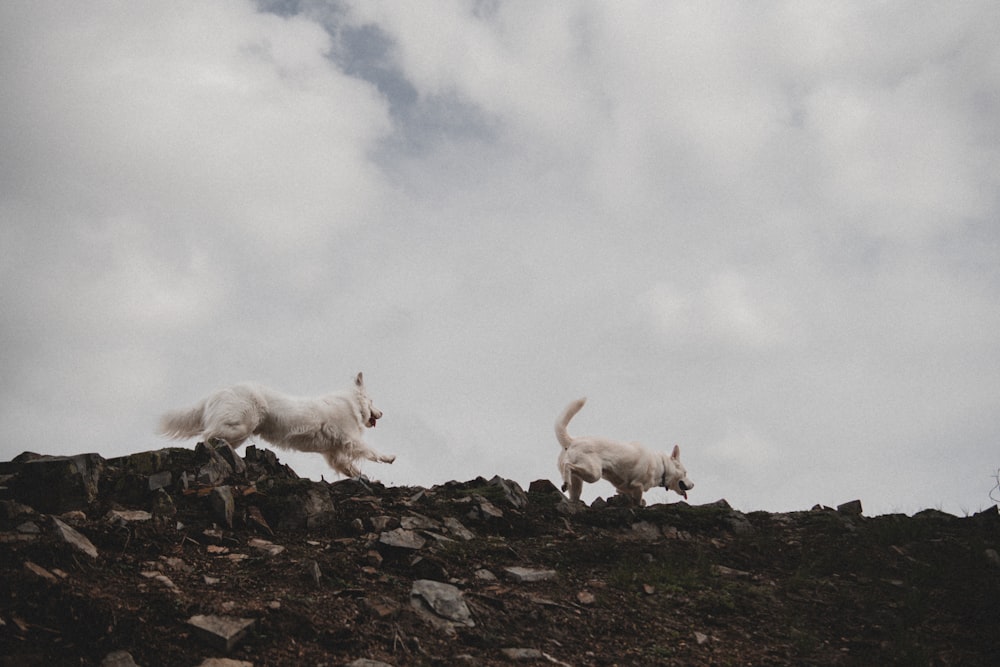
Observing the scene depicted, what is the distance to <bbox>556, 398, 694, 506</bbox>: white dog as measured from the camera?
37.9ft

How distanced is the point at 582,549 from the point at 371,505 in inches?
94.2

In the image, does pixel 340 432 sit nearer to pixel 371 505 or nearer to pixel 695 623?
A: pixel 371 505

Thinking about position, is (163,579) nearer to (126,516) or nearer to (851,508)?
(126,516)

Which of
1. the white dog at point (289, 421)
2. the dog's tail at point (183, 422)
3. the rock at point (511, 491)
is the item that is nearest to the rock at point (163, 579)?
the rock at point (511, 491)

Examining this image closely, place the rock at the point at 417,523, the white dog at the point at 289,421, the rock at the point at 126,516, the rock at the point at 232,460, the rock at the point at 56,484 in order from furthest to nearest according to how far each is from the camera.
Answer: the white dog at the point at 289,421 → the rock at the point at 232,460 → the rock at the point at 417,523 → the rock at the point at 56,484 → the rock at the point at 126,516

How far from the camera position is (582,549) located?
7648 mm

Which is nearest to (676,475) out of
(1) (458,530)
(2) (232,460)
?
(1) (458,530)

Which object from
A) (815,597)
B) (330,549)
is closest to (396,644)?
(330,549)

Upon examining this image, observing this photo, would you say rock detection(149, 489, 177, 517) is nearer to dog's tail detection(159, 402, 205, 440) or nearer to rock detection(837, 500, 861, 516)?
dog's tail detection(159, 402, 205, 440)

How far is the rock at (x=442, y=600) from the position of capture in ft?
18.6

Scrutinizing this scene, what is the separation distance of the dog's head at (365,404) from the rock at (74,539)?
8.38 meters

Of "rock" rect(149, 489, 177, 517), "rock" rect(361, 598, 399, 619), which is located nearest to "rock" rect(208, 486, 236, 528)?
Answer: "rock" rect(149, 489, 177, 517)

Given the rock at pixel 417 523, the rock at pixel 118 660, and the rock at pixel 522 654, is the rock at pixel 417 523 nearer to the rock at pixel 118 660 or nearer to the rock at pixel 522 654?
the rock at pixel 522 654

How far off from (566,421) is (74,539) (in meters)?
7.95
